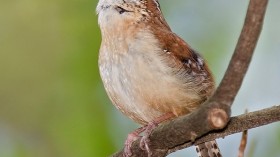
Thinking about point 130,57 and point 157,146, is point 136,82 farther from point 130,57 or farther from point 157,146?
point 157,146

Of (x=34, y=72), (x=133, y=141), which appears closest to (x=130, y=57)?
(x=133, y=141)

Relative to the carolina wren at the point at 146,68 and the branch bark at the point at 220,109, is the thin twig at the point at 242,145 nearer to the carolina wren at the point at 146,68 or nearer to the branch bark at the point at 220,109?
the branch bark at the point at 220,109

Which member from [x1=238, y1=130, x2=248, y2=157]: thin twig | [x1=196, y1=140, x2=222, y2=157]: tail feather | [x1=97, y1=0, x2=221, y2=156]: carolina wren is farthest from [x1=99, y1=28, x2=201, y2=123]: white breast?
[x1=238, y1=130, x2=248, y2=157]: thin twig

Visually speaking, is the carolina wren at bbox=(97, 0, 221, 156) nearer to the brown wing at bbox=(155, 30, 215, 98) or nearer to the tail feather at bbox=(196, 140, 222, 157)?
the brown wing at bbox=(155, 30, 215, 98)

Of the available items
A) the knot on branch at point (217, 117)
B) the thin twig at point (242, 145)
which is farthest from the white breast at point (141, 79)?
the knot on branch at point (217, 117)

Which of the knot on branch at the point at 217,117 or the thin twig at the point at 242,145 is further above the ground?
the knot on branch at the point at 217,117
